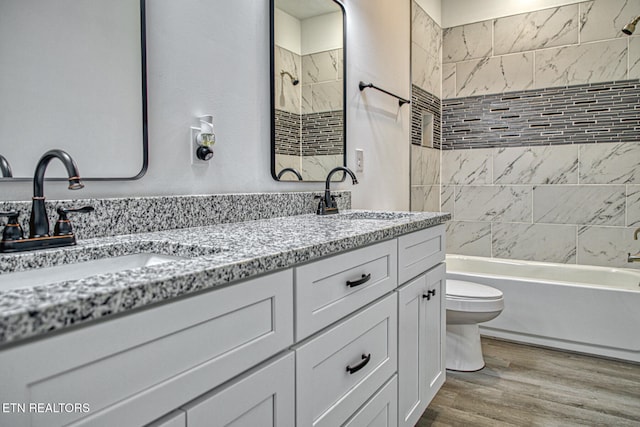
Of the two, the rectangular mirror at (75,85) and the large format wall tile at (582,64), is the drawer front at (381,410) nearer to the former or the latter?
the rectangular mirror at (75,85)

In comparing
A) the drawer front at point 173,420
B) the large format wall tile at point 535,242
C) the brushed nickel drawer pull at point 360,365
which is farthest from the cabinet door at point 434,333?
the large format wall tile at point 535,242

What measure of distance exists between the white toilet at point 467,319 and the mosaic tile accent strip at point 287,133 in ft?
3.97

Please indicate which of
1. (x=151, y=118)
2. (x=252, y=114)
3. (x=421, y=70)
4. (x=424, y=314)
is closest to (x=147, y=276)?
(x=151, y=118)

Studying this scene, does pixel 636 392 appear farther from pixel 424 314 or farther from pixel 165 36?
pixel 165 36

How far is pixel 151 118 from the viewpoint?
1.27 m

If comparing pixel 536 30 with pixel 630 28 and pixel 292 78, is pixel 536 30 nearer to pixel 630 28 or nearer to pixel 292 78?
pixel 630 28

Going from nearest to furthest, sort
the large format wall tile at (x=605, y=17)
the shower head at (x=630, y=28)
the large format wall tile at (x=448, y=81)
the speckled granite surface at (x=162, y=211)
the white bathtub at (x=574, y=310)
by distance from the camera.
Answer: the speckled granite surface at (x=162, y=211)
the white bathtub at (x=574, y=310)
the shower head at (x=630, y=28)
the large format wall tile at (x=605, y=17)
the large format wall tile at (x=448, y=81)

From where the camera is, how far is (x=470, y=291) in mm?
2469

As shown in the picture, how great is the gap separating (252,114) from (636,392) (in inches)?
89.9

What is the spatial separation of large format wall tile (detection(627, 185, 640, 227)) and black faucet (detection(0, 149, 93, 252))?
3.36 m

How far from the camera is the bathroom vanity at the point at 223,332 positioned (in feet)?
1.63

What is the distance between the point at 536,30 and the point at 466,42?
52 centimetres

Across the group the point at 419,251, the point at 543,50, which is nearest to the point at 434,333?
the point at 419,251

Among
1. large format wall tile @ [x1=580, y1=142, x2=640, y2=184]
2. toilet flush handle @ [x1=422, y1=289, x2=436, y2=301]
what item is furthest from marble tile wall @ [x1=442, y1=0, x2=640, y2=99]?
toilet flush handle @ [x1=422, y1=289, x2=436, y2=301]
